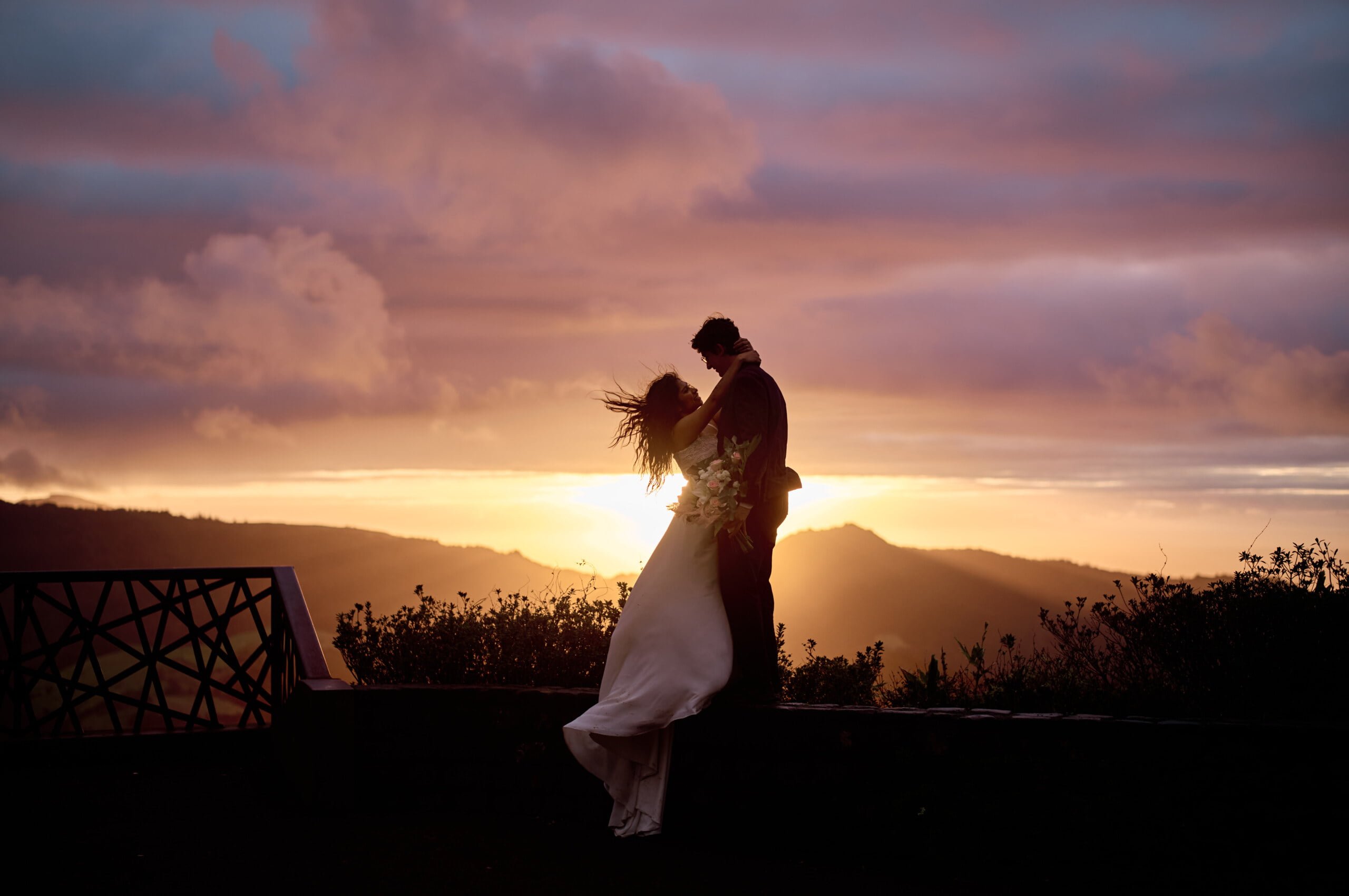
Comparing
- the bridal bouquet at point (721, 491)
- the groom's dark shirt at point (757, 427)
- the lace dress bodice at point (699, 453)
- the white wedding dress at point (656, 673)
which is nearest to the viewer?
the white wedding dress at point (656, 673)

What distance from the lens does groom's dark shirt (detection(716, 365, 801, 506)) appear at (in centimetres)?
679

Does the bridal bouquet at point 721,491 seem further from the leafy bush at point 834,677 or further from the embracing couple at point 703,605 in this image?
the leafy bush at point 834,677

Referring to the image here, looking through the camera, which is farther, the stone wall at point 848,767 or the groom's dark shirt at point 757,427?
the groom's dark shirt at point 757,427

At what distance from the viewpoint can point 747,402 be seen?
6.80 m

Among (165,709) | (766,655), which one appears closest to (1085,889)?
(766,655)

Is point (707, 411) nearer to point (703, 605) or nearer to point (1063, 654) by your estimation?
point (703, 605)

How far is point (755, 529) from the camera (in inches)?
273

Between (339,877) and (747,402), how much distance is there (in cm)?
363

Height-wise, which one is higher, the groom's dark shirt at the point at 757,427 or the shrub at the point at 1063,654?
the groom's dark shirt at the point at 757,427

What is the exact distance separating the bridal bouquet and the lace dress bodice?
0.34ft

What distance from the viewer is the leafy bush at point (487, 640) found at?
941 cm

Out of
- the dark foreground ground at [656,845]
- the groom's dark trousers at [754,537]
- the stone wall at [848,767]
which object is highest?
the groom's dark trousers at [754,537]

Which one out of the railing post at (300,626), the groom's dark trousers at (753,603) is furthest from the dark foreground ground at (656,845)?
the railing post at (300,626)

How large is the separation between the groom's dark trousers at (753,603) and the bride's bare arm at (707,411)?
64cm
